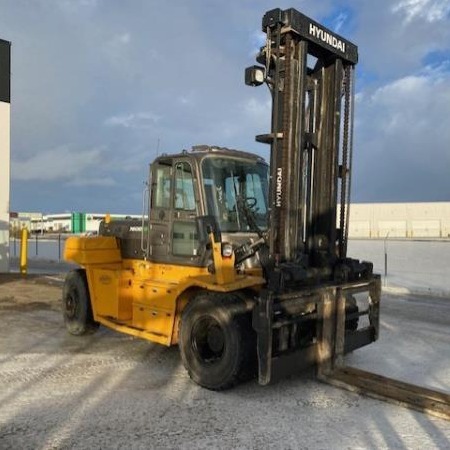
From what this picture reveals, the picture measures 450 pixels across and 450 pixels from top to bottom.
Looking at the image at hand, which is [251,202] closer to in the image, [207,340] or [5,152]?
[207,340]

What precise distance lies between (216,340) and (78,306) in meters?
3.40

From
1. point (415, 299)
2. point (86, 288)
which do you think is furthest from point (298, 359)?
point (415, 299)

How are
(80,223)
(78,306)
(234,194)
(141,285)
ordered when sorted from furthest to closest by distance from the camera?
(80,223), (78,306), (141,285), (234,194)

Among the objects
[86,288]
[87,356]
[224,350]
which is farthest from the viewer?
[86,288]

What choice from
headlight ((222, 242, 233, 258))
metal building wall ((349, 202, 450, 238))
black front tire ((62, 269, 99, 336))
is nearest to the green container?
black front tire ((62, 269, 99, 336))

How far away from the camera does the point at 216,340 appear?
5.76 m

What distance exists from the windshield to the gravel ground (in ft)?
5.91

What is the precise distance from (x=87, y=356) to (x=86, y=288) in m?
1.52

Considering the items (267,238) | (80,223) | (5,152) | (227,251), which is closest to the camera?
(227,251)

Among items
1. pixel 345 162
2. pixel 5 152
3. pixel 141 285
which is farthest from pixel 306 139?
pixel 5 152

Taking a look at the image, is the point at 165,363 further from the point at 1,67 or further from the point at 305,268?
the point at 1,67

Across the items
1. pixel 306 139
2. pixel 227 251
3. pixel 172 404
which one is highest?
pixel 306 139

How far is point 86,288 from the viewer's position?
329 inches

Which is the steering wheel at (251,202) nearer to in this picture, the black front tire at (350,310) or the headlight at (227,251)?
the headlight at (227,251)
